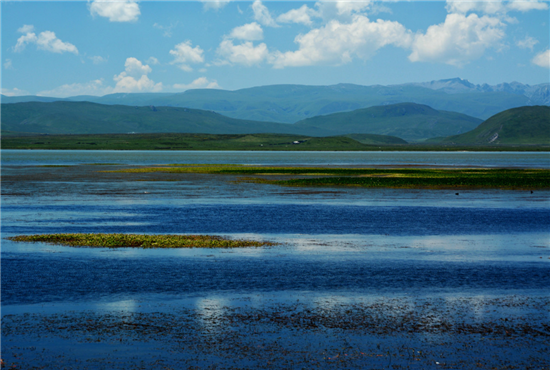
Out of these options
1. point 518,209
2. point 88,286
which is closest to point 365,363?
point 88,286

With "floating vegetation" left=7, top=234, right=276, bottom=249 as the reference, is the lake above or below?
above

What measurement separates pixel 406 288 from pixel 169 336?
982 centimetres

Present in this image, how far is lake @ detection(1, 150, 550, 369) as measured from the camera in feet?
51.8

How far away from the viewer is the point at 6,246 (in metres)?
31.8

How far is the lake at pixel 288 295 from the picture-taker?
15.8 metres

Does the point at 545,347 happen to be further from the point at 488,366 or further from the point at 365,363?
the point at 365,363

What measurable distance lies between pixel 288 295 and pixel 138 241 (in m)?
13.7

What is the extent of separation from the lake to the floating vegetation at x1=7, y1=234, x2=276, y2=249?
143cm

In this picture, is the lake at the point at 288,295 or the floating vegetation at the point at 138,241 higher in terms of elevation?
the lake at the point at 288,295

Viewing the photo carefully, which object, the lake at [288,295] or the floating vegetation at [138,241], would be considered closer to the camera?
the lake at [288,295]

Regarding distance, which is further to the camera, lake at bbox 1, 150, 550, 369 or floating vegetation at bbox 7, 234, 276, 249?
floating vegetation at bbox 7, 234, 276, 249

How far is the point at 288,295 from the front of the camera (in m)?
21.7

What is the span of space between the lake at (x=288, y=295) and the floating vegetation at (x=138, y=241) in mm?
1426

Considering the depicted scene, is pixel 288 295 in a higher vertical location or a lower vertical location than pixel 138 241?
higher
